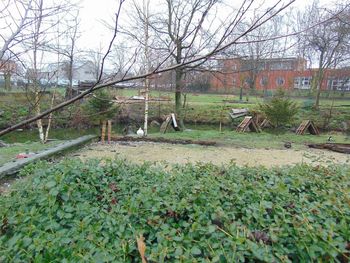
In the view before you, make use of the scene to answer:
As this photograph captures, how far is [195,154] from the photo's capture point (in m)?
7.43

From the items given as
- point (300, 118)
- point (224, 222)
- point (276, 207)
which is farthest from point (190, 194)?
point (300, 118)

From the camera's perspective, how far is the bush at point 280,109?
13.5 meters

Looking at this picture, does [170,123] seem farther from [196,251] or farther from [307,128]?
[196,251]

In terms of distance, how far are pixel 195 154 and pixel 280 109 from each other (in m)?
7.79

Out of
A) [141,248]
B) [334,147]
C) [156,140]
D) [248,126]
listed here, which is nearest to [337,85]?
[248,126]

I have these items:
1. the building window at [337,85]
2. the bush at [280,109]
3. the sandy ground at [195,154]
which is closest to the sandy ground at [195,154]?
the sandy ground at [195,154]

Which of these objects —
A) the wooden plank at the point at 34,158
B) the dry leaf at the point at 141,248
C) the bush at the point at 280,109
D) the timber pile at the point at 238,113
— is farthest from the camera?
the timber pile at the point at 238,113

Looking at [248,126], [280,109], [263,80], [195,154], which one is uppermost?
[263,80]

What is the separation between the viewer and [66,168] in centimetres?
247

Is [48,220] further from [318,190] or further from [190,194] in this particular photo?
[318,190]

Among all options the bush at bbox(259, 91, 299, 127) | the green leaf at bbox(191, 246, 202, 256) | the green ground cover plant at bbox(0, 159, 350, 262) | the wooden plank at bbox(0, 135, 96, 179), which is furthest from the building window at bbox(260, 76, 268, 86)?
the green leaf at bbox(191, 246, 202, 256)

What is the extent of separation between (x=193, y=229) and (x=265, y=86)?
26.6 meters

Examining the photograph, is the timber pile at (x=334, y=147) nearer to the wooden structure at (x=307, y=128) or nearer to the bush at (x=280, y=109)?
the wooden structure at (x=307, y=128)

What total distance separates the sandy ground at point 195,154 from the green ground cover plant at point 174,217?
160 inches
